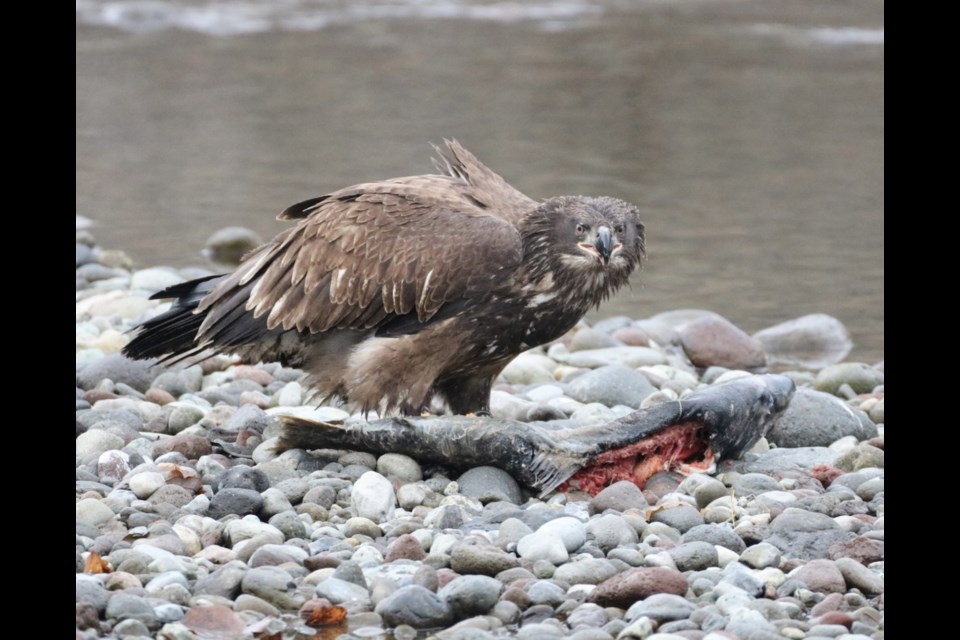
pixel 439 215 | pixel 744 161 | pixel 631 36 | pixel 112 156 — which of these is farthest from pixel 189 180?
pixel 631 36

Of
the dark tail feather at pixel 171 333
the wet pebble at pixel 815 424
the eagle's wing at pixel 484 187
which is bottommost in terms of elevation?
the wet pebble at pixel 815 424

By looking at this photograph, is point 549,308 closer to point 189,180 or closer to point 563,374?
point 563,374

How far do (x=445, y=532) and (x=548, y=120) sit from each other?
1283 cm

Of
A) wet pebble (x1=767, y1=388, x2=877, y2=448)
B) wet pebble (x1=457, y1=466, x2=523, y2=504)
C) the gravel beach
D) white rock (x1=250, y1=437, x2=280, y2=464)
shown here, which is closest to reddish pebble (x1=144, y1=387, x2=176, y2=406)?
the gravel beach

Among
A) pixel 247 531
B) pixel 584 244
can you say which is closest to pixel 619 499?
Answer: pixel 584 244

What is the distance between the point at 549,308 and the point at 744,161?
9704mm

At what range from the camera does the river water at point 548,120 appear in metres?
11.9

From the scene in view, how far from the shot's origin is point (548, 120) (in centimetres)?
1764

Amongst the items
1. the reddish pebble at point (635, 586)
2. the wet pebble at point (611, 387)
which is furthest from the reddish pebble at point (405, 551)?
the wet pebble at point (611, 387)

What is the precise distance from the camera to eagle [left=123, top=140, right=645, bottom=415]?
6117 millimetres

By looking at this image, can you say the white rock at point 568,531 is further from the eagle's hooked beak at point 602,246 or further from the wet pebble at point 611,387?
the wet pebble at point 611,387

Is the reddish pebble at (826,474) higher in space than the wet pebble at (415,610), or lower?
lower

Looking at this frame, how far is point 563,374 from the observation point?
26.9ft

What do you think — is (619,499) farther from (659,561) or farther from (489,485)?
(659,561)
